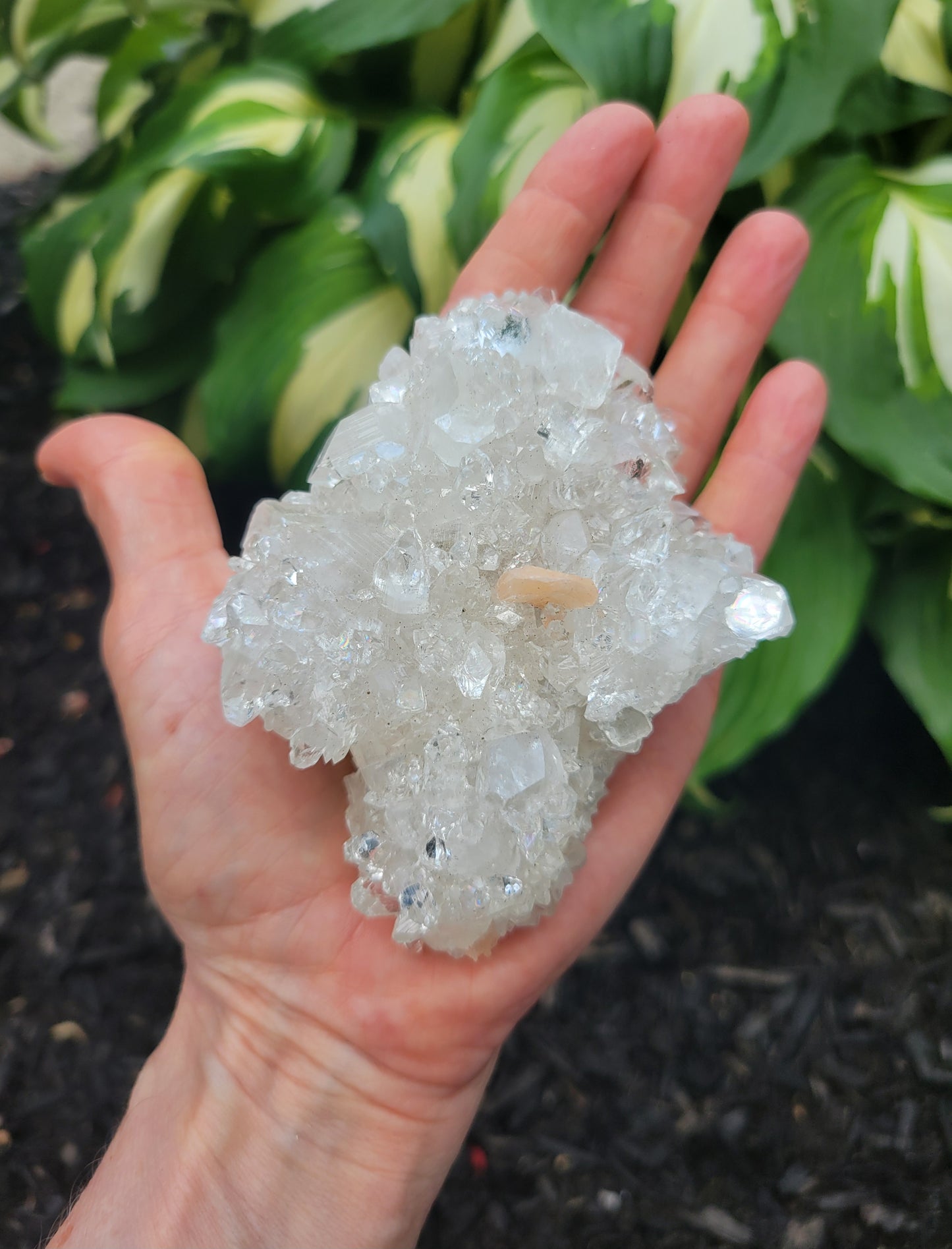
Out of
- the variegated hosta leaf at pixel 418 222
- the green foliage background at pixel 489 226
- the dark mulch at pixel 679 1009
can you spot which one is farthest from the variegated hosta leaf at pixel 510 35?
the dark mulch at pixel 679 1009

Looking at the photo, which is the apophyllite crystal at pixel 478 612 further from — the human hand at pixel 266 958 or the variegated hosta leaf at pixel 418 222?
the variegated hosta leaf at pixel 418 222

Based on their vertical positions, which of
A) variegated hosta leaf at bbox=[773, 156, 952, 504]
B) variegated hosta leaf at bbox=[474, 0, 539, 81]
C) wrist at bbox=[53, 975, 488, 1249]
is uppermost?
variegated hosta leaf at bbox=[474, 0, 539, 81]

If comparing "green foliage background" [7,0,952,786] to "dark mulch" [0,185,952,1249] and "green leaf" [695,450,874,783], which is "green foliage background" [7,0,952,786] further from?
"dark mulch" [0,185,952,1249]

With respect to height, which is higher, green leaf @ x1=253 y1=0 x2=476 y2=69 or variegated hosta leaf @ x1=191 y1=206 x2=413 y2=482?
green leaf @ x1=253 y1=0 x2=476 y2=69

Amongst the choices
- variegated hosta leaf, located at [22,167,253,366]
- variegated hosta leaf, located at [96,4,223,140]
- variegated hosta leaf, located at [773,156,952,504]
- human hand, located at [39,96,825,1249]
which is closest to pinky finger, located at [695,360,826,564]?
variegated hosta leaf, located at [773,156,952,504]

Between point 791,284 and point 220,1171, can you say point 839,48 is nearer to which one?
point 791,284

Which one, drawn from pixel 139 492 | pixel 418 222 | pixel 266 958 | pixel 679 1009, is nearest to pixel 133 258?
pixel 418 222
